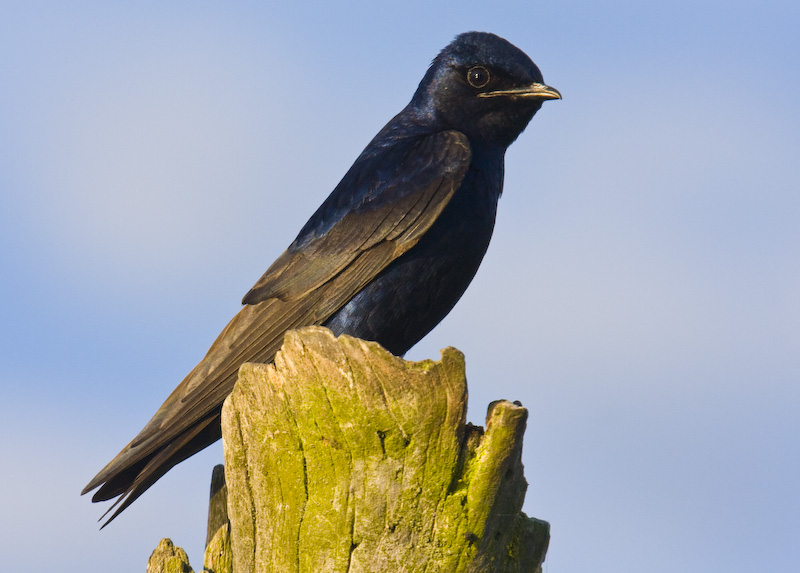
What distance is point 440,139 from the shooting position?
6062 millimetres

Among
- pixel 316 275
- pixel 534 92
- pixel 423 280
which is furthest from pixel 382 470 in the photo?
pixel 534 92

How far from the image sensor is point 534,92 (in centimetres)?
645

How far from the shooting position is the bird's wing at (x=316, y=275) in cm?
506

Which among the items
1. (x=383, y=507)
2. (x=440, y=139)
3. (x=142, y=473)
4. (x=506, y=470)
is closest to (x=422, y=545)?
(x=383, y=507)

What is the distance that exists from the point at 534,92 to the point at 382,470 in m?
3.63

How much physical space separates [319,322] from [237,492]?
189cm

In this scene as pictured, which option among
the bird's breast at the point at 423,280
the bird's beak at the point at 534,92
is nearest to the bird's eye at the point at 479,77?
the bird's beak at the point at 534,92

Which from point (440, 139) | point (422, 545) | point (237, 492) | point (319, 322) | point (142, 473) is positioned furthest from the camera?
point (440, 139)

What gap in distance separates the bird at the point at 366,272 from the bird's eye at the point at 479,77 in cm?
45

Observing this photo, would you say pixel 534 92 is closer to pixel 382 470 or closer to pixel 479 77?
pixel 479 77

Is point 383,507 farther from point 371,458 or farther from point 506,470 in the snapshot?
point 506,470

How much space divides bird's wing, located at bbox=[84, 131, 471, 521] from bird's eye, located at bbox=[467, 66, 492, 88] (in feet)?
2.19

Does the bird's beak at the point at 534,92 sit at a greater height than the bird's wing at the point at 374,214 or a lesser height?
greater

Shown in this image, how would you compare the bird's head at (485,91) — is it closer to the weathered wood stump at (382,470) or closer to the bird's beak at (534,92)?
the bird's beak at (534,92)
